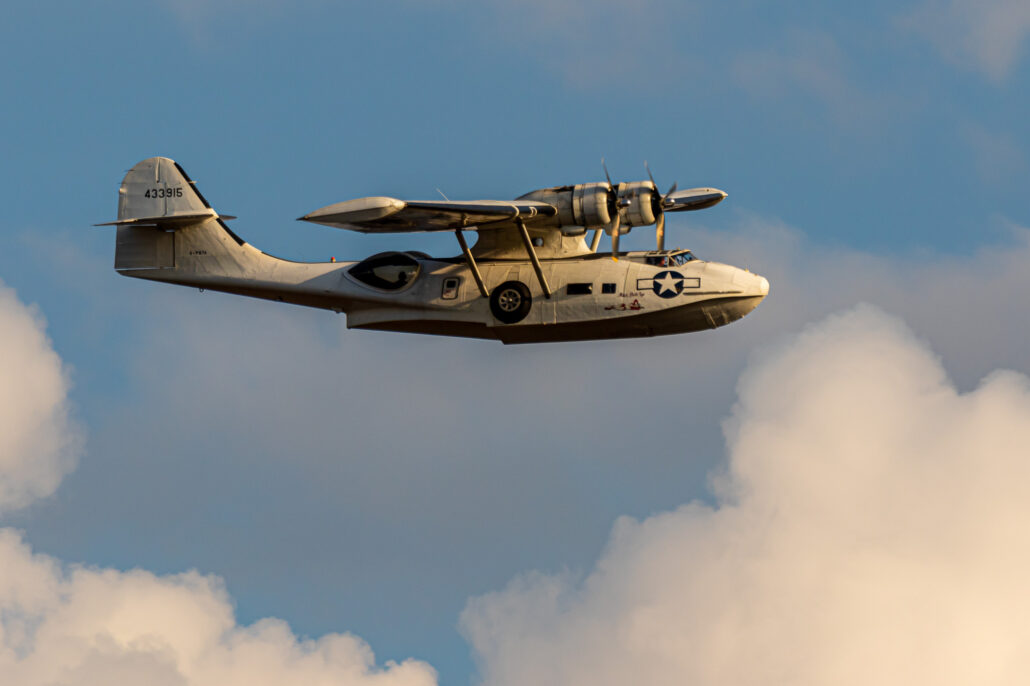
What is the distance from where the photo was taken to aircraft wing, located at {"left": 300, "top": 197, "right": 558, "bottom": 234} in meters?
31.9

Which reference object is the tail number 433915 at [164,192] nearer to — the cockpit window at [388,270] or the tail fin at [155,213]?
the tail fin at [155,213]

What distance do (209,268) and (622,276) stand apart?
10598 mm

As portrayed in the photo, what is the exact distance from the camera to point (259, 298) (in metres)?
37.0

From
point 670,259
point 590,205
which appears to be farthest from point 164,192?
point 670,259

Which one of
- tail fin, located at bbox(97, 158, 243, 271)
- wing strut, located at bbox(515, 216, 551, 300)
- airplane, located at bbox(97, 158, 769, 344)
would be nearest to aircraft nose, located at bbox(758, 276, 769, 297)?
airplane, located at bbox(97, 158, 769, 344)

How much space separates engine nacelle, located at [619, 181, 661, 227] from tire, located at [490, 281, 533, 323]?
2.77 m

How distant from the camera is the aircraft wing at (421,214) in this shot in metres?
31.9

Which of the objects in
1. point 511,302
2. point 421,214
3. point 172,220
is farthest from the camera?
point 172,220

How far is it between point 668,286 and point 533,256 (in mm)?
3061

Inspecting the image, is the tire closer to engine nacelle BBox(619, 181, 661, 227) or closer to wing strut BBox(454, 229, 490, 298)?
wing strut BBox(454, 229, 490, 298)

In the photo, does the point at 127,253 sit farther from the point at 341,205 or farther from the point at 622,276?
the point at 622,276

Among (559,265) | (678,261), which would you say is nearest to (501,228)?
(559,265)

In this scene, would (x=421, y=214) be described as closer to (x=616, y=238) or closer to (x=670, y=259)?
(x=616, y=238)

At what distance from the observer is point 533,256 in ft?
109
